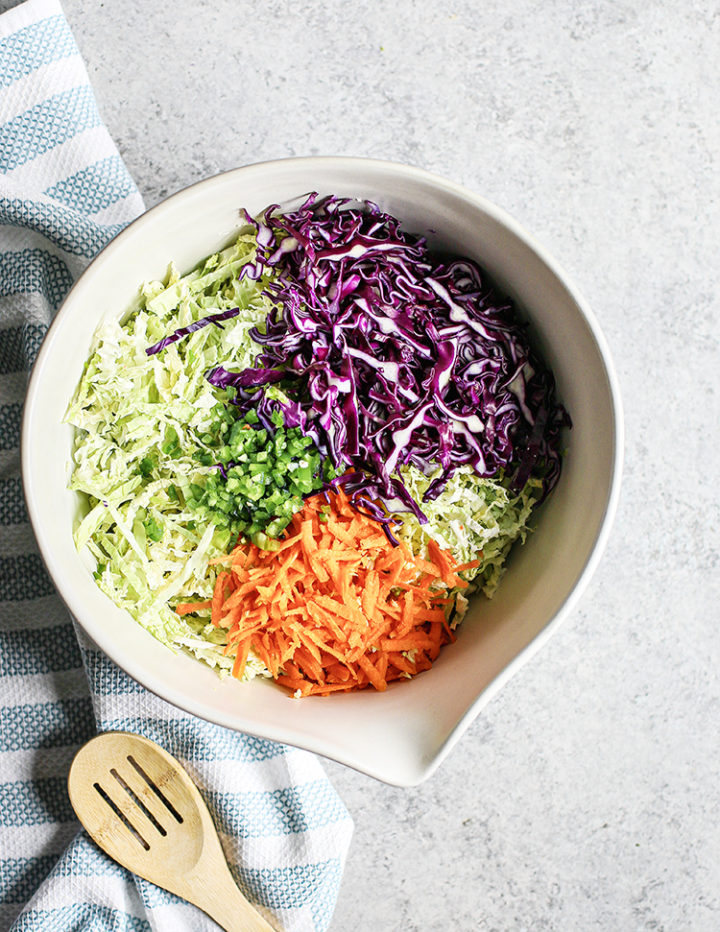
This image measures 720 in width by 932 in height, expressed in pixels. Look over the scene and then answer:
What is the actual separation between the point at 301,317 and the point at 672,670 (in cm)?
118

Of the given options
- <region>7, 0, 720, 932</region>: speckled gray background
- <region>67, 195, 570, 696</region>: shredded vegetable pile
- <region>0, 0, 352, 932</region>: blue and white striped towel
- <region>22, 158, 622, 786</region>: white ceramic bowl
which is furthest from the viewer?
<region>7, 0, 720, 932</region>: speckled gray background

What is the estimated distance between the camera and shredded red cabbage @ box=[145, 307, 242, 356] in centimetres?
143

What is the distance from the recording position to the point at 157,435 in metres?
1.44

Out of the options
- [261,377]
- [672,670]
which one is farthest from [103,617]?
[672,670]

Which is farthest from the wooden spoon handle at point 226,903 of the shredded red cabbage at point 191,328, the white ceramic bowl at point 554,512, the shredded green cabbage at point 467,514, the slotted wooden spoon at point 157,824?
the shredded red cabbage at point 191,328

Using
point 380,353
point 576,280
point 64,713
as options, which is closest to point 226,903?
point 64,713

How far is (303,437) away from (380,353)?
0.20m

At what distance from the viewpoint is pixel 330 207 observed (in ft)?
4.64

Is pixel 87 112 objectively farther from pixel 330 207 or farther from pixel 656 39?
pixel 656 39

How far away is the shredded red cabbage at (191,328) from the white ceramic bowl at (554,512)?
97 millimetres

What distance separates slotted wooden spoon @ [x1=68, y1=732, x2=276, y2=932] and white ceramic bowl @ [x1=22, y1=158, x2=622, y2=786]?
37 centimetres

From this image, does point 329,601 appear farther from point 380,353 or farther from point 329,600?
point 380,353

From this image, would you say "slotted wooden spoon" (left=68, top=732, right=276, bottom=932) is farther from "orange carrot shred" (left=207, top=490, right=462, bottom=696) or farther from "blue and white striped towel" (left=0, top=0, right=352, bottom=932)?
"orange carrot shred" (left=207, top=490, right=462, bottom=696)

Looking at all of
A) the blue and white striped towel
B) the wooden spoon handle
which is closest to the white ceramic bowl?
the blue and white striped towel
